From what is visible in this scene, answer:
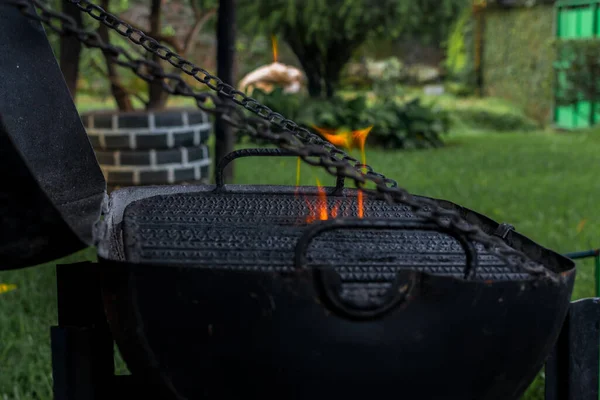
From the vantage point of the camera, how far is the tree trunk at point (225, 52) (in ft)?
15.1

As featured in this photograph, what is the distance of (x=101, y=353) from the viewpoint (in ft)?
5.76

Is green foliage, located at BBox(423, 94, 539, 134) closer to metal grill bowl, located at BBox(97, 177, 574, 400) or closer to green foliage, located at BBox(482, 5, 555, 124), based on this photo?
green foliage, located at BBox(482, 5, 555, 124)

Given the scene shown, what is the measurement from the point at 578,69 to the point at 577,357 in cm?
1086

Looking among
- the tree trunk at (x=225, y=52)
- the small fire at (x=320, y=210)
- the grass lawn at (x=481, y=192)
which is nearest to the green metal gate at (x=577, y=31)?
the grass lawn at (x=481, y=192)

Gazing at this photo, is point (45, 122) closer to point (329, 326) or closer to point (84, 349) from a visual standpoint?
point (84, 349)

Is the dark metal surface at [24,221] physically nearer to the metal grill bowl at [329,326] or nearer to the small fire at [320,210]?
the metal grill bowl at [329,326]

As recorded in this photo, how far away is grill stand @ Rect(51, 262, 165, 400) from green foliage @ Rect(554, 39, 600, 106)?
10.9m

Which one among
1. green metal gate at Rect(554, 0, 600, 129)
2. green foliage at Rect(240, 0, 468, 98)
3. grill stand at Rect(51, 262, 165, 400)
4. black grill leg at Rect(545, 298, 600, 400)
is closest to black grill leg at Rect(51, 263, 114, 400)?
grill stand at Rect(51, 262, 165, 400)

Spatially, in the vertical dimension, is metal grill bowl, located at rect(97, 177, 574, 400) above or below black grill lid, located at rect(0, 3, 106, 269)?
below

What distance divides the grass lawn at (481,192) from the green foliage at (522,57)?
192 centimetres

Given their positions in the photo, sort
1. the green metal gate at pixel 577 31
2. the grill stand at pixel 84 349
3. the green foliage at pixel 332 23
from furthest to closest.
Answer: the green metal gate at pixel 577 31, the green foliage at pixel 332 23, the grill stand at pixel 84 349

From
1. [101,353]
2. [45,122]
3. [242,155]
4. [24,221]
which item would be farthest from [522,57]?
[24,221]

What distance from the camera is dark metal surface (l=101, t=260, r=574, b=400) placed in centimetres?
149

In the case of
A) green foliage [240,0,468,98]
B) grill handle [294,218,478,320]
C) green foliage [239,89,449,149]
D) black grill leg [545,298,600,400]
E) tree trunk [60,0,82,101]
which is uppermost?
green foliage [240,0,468,98]
